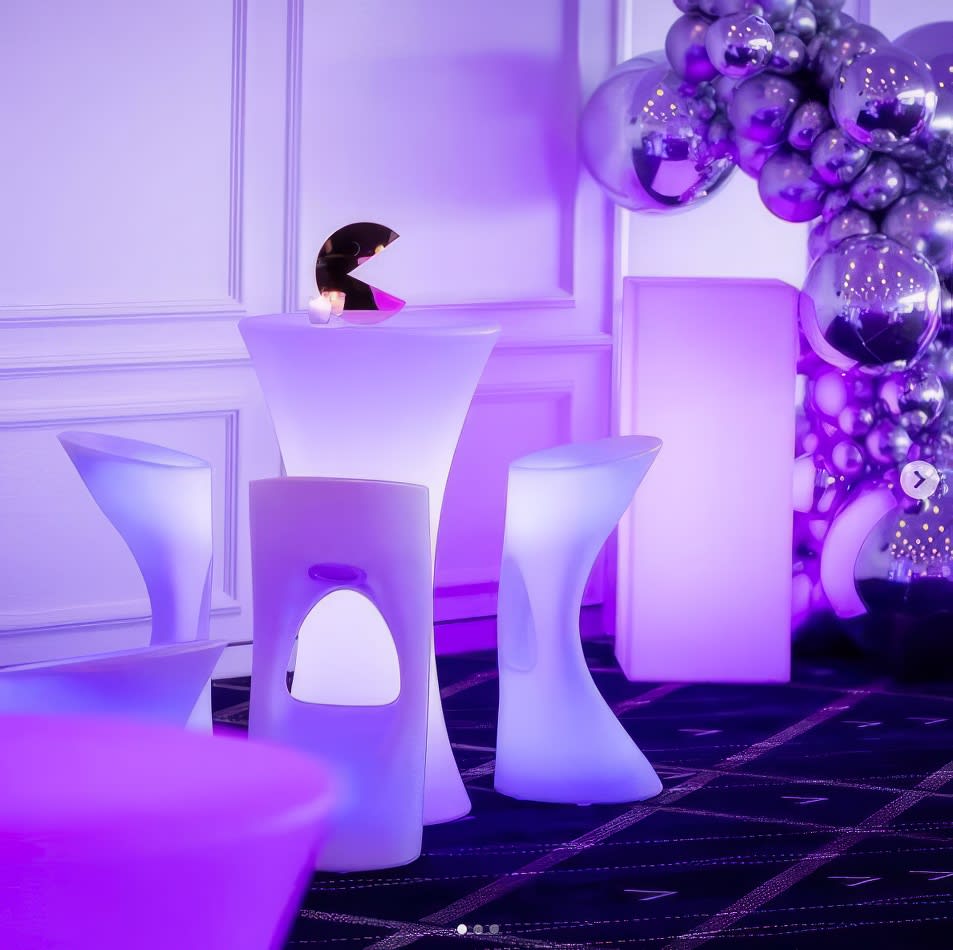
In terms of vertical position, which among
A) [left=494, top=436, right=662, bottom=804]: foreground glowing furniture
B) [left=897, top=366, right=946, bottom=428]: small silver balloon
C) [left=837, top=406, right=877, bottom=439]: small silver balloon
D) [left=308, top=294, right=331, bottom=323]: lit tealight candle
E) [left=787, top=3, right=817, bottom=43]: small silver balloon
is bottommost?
[left=494, top=436, right=662, bottom=804]: foreground glowing furniture

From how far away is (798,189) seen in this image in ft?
11.3

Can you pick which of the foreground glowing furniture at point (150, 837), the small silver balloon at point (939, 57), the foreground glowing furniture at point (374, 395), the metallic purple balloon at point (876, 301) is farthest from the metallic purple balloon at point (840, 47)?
the foreground glowing furniture at point (150, 837)

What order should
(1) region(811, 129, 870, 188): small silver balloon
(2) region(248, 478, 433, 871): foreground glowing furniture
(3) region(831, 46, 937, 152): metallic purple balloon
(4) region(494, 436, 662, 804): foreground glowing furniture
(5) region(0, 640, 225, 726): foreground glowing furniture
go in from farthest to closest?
(1) region(811, 129, 870, 188): small silver balloon
(3) region(831, 46, 937, 152): metallic purple balloon
(4) region(494, 436, 662, 804): foreground glowing furniture
(2) region(248, 478, 433, 871): foreground glowing furniture
(5) region(0, 640, 225, 726): foreground glowing furniture

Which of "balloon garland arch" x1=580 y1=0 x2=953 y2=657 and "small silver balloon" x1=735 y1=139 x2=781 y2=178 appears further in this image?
"small silver balloon" x1=735 y1=139 x2=781 y2=178

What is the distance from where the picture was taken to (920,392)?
3547 millimetres

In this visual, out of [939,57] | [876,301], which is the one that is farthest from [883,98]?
[939,57]

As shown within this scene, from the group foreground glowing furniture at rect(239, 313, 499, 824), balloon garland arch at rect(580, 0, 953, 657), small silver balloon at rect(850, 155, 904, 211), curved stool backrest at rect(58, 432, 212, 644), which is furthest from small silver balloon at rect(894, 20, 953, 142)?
curved stool backrest at rect(58, 432, 212, 644)

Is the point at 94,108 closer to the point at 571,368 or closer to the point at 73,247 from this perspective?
the point at 73,247

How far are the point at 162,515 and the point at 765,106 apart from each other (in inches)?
64.3

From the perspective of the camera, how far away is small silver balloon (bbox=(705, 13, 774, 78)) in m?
3.34

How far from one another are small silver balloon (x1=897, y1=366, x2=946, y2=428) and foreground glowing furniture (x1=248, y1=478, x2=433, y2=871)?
1529mm

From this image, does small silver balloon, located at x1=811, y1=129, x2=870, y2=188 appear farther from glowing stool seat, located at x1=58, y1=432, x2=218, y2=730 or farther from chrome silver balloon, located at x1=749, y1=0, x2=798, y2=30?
glowing stool seat, located at x1=58, y1=432, x2=218, y2=730

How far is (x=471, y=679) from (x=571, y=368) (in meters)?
0.95

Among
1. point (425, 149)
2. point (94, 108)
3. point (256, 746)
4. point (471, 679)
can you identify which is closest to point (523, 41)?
point (425, 149)
